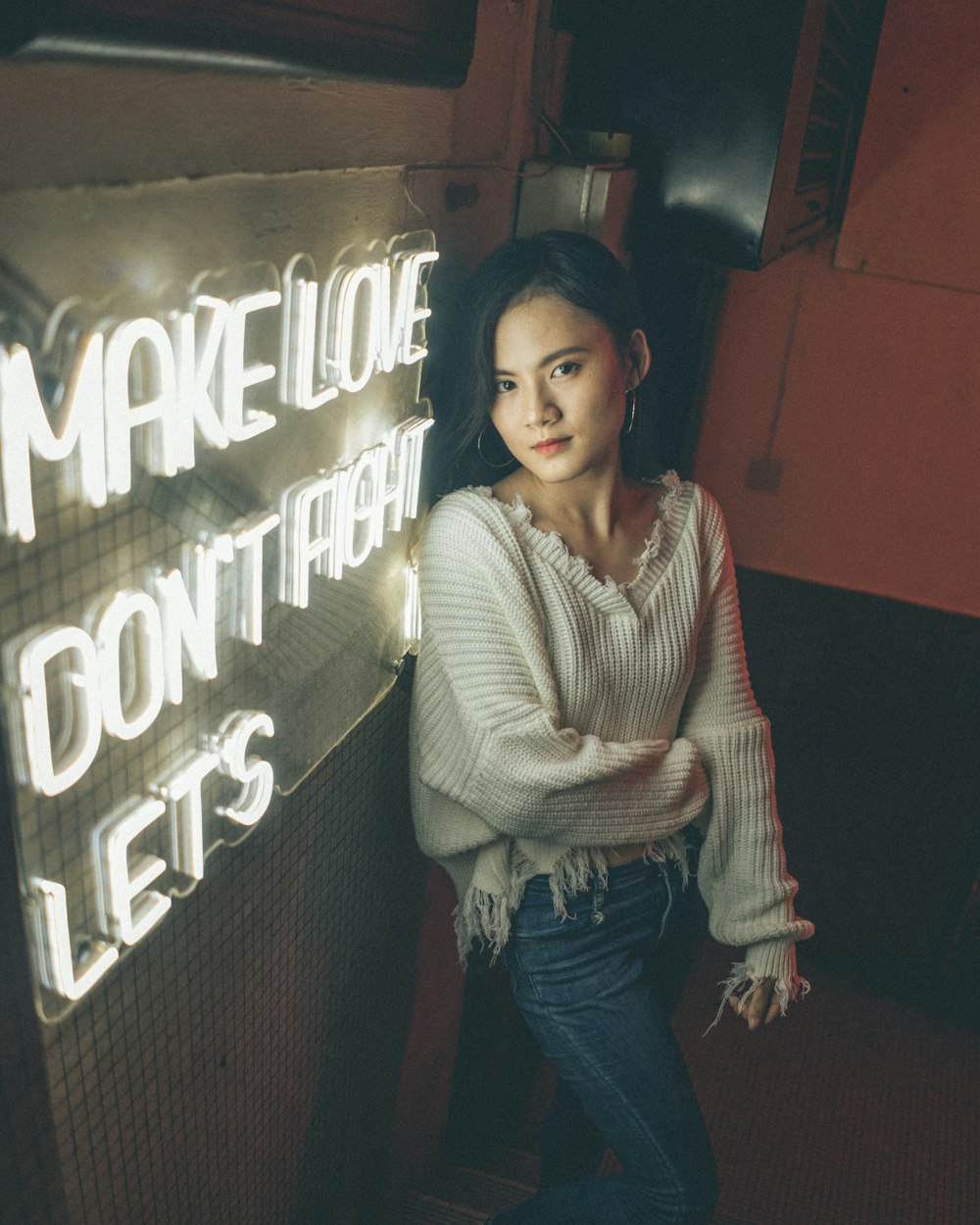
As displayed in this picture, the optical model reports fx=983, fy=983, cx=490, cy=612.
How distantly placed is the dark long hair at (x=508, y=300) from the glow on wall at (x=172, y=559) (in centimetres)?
15

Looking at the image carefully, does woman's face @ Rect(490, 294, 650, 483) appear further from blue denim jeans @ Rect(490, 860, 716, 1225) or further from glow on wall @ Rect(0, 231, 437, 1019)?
blue denim jeans @ Rect(490, 860, 716, 1225)

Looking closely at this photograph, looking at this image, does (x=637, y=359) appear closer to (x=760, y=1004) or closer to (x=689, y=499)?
→ (x=689, y=499)

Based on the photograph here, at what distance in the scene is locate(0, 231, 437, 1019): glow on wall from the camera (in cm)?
87

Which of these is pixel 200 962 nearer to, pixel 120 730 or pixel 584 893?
pixel 120 730

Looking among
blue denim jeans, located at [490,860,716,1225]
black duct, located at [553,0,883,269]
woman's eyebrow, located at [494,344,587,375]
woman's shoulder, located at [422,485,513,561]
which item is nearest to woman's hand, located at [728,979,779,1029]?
blue denim jeans, located at [490,860,716,1225]

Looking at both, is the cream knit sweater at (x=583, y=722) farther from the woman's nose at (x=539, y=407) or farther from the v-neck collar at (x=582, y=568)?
the woman's nose at (x=539, y=407)

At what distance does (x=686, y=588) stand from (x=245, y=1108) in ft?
4.03

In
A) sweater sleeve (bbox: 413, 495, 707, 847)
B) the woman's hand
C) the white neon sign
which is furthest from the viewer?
the woman's hand

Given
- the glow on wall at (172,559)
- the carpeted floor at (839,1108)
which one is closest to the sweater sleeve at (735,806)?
the glow on wall at (172,559)

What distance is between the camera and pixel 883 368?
124 inches

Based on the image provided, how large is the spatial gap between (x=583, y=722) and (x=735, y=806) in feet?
1.36

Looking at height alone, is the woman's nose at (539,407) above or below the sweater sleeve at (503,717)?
above

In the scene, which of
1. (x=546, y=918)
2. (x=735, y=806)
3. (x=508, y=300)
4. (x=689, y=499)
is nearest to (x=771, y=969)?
(x=735, y=806)

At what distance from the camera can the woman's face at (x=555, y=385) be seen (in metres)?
1.66
